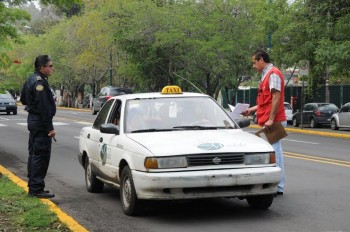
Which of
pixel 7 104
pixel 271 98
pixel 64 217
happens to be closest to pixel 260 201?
pixel 271 98

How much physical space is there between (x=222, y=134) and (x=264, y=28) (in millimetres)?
26963

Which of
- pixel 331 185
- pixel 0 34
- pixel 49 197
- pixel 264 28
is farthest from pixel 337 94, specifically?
pixel 49 197

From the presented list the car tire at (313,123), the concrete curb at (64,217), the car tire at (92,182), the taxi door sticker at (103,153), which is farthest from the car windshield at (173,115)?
the car tire at (313,123)

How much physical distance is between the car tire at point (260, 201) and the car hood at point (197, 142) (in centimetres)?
63

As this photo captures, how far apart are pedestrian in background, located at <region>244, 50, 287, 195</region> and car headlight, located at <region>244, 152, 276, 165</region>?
1395mm

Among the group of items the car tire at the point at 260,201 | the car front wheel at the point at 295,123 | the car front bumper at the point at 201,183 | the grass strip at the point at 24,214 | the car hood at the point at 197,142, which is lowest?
the car front wheel at the point at 295,123

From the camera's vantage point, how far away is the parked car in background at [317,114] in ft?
105

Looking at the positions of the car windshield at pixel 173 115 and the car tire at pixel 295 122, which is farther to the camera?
the car tire at pixel 295 122

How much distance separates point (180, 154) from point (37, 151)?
240 cm

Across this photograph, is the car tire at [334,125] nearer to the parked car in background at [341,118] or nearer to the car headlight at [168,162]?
the parked car in background at [341,118]

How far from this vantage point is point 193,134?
7699 millimetres

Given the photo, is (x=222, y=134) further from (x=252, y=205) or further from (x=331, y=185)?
(x=331, y=185)

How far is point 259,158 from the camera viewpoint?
7.34 m

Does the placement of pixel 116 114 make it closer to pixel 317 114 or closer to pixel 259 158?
pixel 259 158
